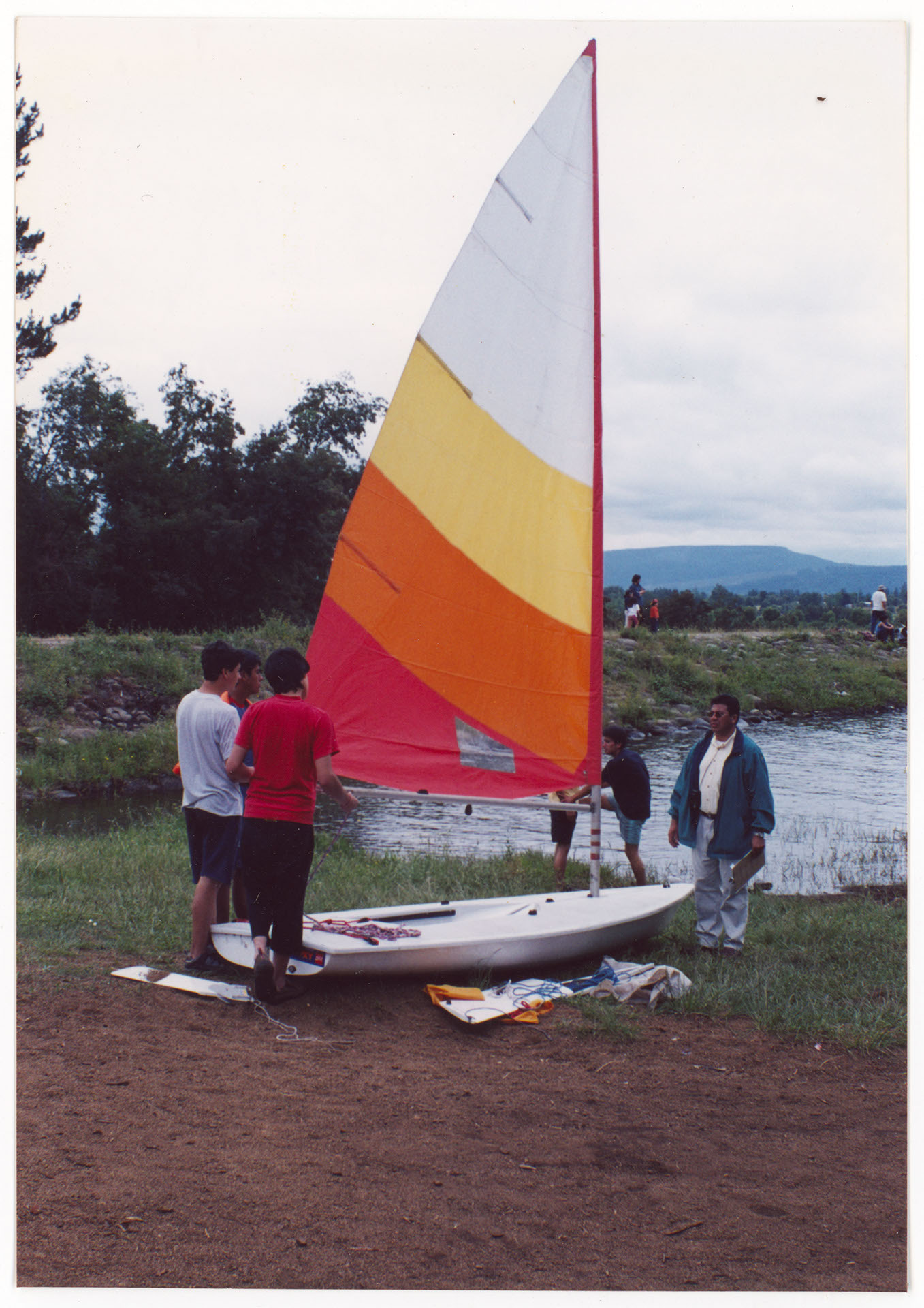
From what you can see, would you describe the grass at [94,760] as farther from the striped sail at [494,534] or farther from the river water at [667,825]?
the striped sail at [494,534]

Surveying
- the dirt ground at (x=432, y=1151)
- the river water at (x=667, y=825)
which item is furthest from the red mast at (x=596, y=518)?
the river water at (x=667, y=825)

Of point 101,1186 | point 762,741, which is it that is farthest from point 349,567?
point 762,741

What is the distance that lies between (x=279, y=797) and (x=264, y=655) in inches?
670

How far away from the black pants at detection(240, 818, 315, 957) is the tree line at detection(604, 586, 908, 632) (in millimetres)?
24682

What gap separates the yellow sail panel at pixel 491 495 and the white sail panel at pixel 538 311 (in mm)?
104

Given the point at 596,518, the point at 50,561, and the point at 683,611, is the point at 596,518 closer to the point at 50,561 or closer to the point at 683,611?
the point at 50,561

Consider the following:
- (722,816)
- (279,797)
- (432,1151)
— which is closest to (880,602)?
(722,816)

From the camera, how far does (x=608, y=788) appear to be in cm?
897

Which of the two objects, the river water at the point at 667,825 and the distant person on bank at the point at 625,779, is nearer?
the distant person on bank at the point at 625,779

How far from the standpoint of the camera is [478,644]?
5594mm

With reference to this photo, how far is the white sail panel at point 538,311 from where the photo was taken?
5441mm

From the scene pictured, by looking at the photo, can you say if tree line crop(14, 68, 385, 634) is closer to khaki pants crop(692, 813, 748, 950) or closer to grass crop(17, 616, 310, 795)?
grass crop(17, 616, 310, 795)

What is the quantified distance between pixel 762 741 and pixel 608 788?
1220cm
